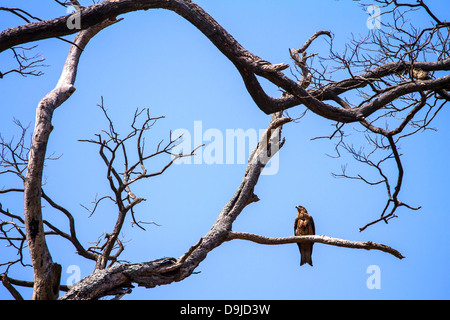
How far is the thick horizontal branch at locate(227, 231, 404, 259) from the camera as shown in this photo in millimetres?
4531

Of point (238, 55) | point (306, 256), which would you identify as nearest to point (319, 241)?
point (306, 256)

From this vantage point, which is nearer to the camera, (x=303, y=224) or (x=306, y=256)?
(x=306, y=256)

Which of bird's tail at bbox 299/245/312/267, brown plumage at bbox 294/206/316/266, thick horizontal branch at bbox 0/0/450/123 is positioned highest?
thick horizontal branch at bbox 0/0/450/123

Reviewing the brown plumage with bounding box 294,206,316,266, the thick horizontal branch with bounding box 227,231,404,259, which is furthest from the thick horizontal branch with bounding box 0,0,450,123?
the brown plumage with bounding box 294,206,316,266

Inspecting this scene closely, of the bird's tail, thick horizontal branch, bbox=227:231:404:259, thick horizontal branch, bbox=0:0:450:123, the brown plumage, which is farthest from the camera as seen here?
the brown plumage

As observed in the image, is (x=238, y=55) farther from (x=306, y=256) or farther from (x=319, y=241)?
(x=306, y=256)

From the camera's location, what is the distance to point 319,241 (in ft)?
15.6

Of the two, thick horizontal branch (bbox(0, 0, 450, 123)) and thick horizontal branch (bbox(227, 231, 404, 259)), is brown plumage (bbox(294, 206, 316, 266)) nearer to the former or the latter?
thick horizontal branch (bbox(227, 231, 404, 259))

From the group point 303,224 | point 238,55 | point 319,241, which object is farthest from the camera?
point 303,224

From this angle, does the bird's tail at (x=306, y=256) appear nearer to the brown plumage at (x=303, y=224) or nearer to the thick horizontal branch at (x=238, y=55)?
the brown plumage at (x=303, y=224)

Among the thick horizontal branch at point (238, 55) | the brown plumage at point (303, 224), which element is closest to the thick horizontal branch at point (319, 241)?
the thick horizontal branch at point (238, 55)

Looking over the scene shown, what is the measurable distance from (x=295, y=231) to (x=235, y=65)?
4.08 m

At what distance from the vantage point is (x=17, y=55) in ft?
13.4
